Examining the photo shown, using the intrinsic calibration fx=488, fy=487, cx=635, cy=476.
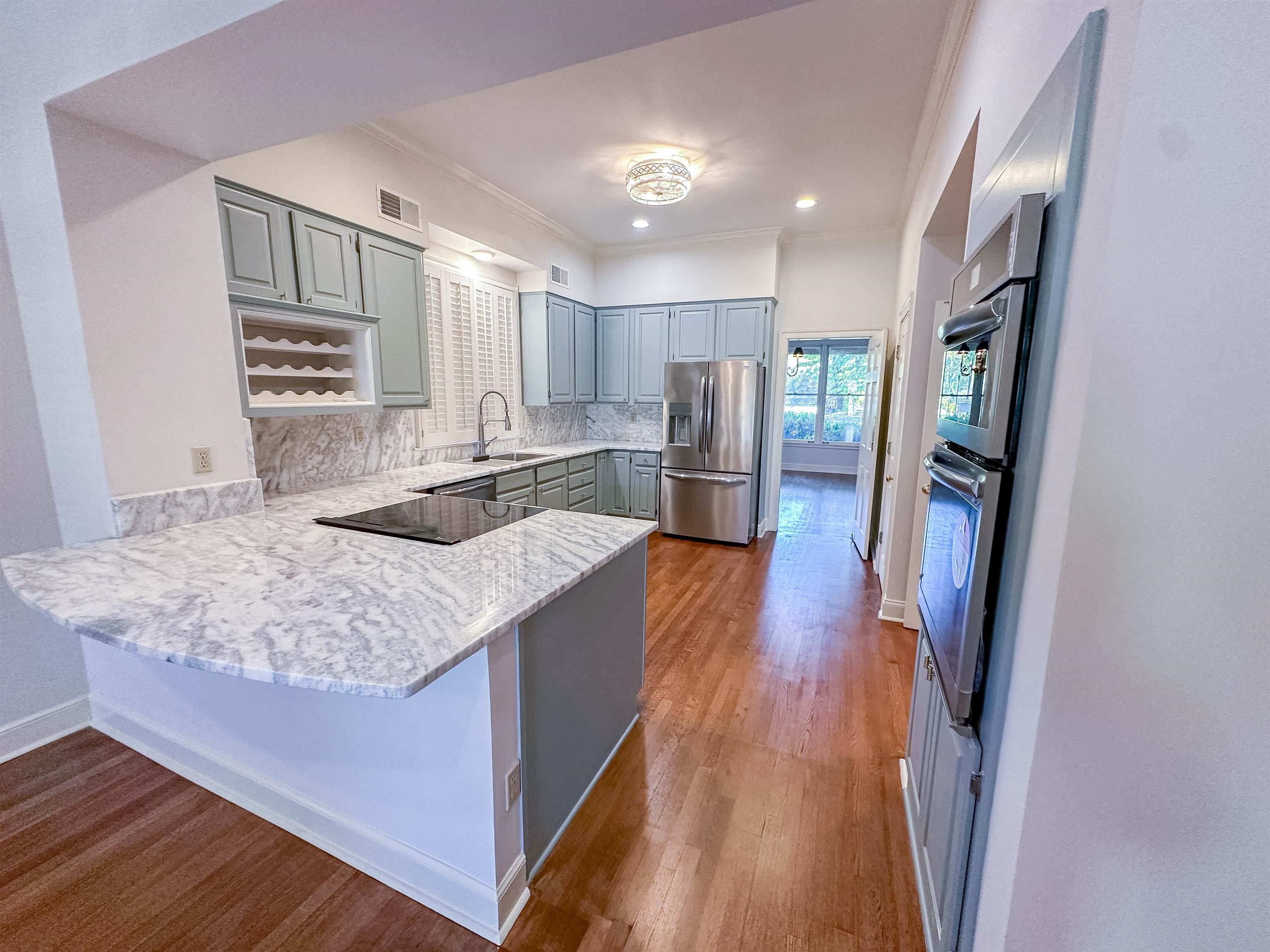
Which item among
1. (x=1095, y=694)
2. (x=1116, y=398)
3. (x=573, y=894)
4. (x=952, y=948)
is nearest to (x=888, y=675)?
(x=952, y=948)

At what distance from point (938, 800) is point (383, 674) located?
4.58 feet

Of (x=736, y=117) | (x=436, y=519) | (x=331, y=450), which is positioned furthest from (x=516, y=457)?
(x=736, y=117)

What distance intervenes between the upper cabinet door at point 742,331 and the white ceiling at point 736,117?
789mm

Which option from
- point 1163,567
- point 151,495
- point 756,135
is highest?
point 756,135

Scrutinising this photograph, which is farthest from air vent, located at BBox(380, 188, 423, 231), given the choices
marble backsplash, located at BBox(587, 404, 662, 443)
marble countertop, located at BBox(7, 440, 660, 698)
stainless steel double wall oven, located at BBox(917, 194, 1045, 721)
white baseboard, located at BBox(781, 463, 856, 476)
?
white baseboard, located at BBox(781, 463, 856, 476)

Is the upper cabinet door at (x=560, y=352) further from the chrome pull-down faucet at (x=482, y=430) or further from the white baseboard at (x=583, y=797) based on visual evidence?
the white baseboard at (x=583, y=797)

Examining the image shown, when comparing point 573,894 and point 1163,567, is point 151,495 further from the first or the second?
point 1163,567

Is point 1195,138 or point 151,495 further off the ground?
point 1195,138

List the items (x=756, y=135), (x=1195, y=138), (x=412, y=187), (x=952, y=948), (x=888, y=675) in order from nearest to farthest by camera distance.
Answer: (x=1195, y=138)
(x=952, y=948)
(x=888, y=675)
(x=756, y=135)
(x=412, y=187)

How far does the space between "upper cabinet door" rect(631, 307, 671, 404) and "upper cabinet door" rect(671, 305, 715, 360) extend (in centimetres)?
8

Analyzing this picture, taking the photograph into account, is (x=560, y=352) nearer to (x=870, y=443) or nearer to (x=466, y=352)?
(x=466, y=352)

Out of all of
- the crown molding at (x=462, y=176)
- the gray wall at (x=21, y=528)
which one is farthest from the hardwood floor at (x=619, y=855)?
the crown molding at (x=462, y=176)

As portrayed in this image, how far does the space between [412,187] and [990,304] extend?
334 centimetres

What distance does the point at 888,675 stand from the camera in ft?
8.29
